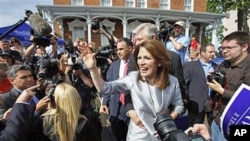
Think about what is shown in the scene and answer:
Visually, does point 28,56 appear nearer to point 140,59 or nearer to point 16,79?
point 16,79

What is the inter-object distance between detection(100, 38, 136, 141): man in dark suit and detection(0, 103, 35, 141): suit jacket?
4.40 ft

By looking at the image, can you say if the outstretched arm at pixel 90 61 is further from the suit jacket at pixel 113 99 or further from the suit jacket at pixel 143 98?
the suit jacket at pixel 113 99

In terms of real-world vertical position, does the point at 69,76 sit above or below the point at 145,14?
below

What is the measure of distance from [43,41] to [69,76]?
758 millimetres

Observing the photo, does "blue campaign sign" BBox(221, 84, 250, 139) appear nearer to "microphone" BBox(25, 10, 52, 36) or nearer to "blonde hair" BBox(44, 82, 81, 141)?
"blonde hair" BBox(44, 82, 81, 141)

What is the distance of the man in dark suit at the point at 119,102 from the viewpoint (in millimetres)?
3379

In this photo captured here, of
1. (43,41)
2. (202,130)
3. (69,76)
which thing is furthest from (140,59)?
(43,41)

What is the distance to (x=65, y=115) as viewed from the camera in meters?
2.46

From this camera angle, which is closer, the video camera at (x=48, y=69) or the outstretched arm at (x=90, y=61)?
the outstretched arm at (x=90, y=61)

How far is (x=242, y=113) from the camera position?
163cm

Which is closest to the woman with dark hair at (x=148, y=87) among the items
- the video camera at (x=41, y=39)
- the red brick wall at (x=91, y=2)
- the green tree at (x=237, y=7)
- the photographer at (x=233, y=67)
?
the photographer at (x=233, y=67)

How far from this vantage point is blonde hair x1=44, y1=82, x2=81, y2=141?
245 centimetres

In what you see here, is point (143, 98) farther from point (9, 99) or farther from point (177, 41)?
point (177, 41)

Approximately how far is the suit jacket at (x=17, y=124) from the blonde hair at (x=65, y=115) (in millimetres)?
394
